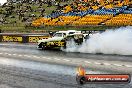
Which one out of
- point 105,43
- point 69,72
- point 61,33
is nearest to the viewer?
point 69,72

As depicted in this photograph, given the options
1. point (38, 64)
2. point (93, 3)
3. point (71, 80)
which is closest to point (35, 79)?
point (71, 80)

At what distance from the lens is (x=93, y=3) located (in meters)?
58.8

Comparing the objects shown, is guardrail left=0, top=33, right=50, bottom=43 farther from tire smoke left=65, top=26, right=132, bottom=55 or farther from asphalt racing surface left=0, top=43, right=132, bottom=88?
asphalt racing surface left=0, top=43, right=132, bottom=88

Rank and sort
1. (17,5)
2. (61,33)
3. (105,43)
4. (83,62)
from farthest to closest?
(17,5) → (61,33) → (105,43) → (83,62)

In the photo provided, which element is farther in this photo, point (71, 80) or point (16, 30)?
point (16, 30)

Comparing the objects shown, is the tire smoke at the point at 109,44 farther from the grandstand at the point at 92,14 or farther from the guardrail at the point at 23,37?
the grandstand at the point at 92,14

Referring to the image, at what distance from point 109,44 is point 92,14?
2994 centimetres

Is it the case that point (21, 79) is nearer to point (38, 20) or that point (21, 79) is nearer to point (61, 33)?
point (61, 33)

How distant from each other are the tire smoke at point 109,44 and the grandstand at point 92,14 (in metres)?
19.3

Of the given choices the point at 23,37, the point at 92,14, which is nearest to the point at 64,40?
the point at 23,37

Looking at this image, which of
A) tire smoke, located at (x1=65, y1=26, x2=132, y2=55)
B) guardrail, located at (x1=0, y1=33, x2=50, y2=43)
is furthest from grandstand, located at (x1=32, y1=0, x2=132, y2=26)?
tire smoke, located at (x1=65, y1=26, x2=132, y2=55)

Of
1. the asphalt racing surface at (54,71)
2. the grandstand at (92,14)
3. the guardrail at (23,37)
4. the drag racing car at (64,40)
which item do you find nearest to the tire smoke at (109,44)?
the drag racing car at (64,40)

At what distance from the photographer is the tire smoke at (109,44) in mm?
22406

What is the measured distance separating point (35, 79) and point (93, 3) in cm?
4586
